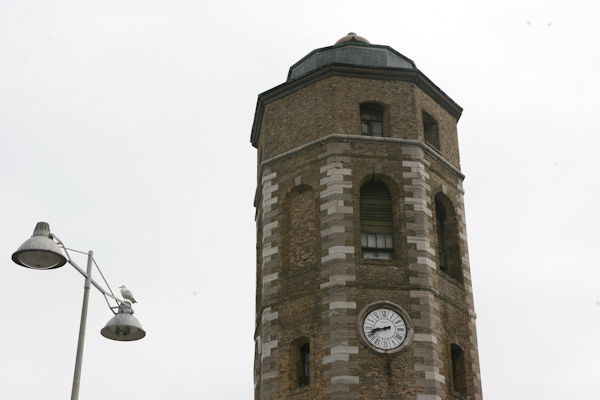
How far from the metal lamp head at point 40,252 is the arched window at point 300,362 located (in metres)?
11.0

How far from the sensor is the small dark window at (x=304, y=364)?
27203 millimetres

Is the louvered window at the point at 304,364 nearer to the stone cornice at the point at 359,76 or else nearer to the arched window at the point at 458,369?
the arched window at the point at 458,369

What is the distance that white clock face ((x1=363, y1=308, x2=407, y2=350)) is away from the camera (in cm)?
2658

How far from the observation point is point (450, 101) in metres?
33.4

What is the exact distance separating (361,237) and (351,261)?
125 centimetres

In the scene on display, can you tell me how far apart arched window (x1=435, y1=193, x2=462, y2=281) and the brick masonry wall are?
281 mm

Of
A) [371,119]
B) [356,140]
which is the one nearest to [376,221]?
[356,140]

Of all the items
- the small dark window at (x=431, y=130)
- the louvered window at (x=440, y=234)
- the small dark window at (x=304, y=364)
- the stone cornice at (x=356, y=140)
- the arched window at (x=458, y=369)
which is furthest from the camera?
the small dark window at (x=431, y=130)

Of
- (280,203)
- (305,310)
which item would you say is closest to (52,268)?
(305,310)

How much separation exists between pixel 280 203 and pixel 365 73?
5.36 metres

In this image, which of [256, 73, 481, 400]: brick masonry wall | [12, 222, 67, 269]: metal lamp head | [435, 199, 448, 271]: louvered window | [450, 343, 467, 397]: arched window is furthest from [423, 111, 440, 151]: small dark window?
[12, 222, 67, 269]: metal lamp head

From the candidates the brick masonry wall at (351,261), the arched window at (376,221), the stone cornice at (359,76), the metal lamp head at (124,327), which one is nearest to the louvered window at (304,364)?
the brick masonry wall at (351,261)

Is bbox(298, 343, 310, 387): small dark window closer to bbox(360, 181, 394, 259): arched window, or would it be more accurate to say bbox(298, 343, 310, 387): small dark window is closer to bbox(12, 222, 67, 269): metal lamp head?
bbox(360, 181, 394, 259): arched window

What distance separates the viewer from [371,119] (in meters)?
31.1
